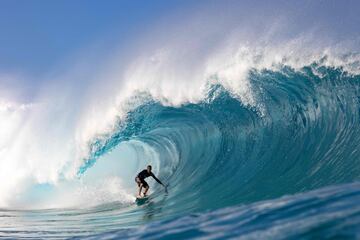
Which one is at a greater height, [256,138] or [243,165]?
[256,138]

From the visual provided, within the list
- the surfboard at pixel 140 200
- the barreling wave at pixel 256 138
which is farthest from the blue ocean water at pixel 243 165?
the surfboard at pixel 140 200

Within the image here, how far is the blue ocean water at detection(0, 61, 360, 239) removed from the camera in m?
4.28

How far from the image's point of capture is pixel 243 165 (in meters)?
10.5

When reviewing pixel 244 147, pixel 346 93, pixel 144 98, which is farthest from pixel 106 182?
pixel 346 93

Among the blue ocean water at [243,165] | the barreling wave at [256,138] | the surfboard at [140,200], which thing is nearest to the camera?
the blue ocean water at [243,165]

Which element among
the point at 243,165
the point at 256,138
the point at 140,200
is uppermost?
the point at 256,138

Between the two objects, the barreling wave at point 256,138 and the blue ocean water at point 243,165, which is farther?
the barreling wave at point 256,138

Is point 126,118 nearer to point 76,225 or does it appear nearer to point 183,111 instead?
point 183,111

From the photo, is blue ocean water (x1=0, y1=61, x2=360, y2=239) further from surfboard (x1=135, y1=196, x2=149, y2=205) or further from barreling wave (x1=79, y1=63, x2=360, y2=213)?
surfboard (x1=135, y1=196, x2=149, y2=205)

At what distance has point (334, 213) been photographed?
12.4ft

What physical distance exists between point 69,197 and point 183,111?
183 inches

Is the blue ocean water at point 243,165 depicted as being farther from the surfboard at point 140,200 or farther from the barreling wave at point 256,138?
the surfboard at point 140,200

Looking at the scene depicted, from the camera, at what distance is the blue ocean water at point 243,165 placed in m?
4.28

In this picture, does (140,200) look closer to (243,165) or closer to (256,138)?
(243,165)
